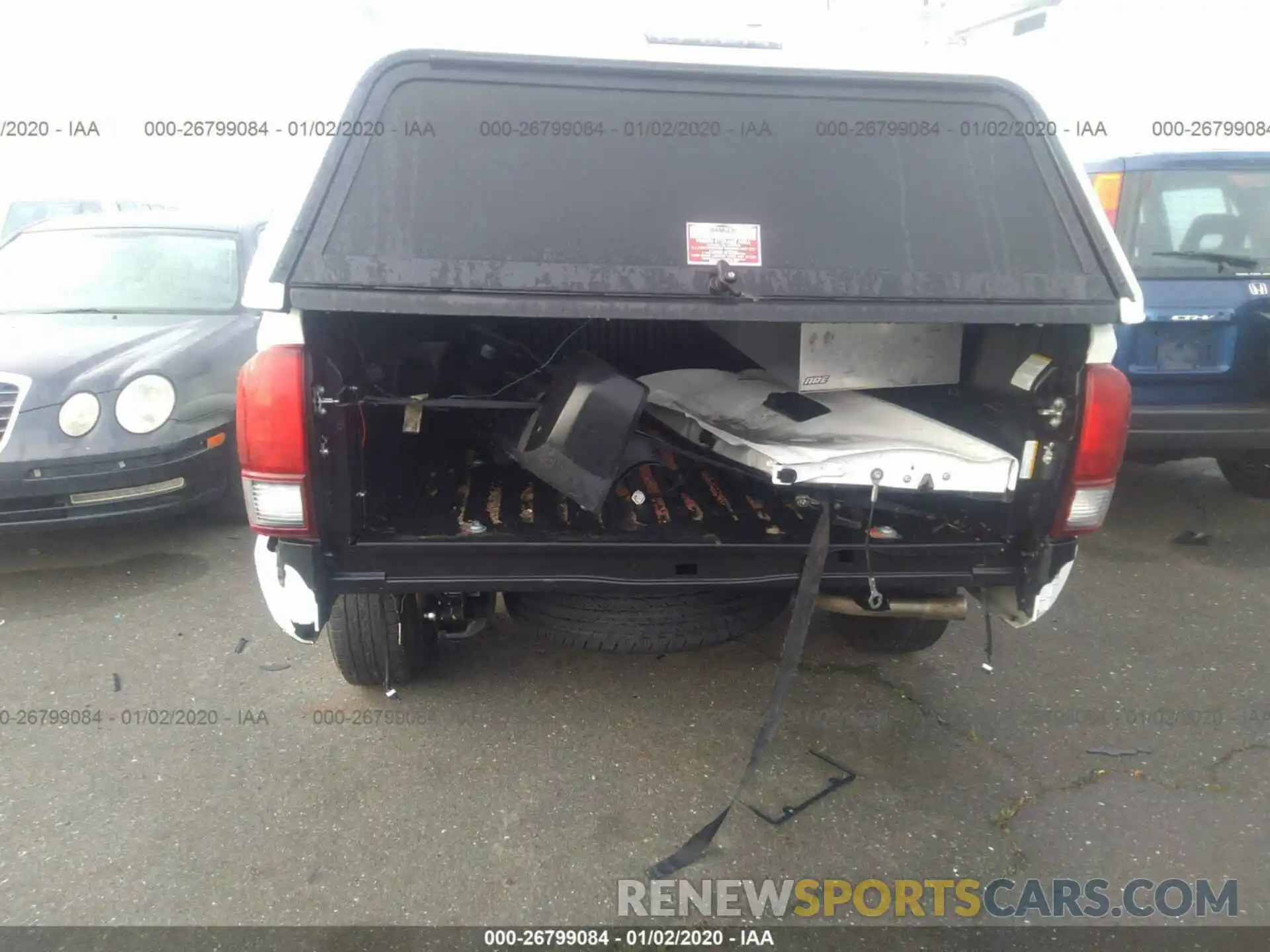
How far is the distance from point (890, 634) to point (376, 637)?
1966mm

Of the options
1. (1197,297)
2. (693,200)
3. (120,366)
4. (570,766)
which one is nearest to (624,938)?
(570,766)

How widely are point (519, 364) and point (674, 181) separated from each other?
4.21 feet

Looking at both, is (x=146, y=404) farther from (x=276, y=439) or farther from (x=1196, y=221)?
(x=1196, y=221)

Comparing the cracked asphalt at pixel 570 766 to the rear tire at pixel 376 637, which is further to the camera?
the rear tire at pixel 376 637

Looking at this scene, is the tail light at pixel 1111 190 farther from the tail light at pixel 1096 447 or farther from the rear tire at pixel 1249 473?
the tail light at pixel 1096 447

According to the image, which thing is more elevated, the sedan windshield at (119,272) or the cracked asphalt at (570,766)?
the sedan windshield at (119,272)

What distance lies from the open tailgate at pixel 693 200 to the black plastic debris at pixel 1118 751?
158cm

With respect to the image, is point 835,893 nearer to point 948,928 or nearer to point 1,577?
point 948,928

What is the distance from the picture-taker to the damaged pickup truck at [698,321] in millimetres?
2023

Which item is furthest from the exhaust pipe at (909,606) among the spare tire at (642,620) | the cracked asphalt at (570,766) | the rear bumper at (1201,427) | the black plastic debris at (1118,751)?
the rear bumper at (1201,427)

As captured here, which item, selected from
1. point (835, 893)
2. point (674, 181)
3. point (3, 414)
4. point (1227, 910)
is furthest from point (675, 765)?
point (3, 414)

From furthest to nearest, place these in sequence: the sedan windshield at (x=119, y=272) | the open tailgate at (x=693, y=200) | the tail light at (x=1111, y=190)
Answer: the sedan windshield at (x=119, y=272) → the tail light at (x=1111, y=190) → the open tailgate at (x=693, y=200)

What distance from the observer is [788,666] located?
2.25 meters

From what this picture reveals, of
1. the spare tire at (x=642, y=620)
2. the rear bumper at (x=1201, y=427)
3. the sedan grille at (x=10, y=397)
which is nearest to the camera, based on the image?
the spare tire at (x=642, y=620)
